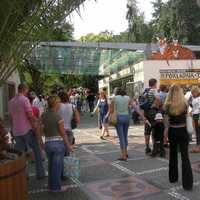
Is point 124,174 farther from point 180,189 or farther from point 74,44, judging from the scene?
point 74,44

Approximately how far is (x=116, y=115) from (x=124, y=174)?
180 centimetres

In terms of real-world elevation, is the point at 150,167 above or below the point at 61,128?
below

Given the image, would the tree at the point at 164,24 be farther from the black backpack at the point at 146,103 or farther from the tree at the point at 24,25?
the tree at the point at 24,25

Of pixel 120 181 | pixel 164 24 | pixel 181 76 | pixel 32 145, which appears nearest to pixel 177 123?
pixel 120 181

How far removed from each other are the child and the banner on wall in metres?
15.6

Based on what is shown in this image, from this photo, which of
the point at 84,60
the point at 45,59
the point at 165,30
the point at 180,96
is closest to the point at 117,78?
the point at 84,60

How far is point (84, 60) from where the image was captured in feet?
126

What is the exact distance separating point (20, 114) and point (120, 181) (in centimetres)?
211

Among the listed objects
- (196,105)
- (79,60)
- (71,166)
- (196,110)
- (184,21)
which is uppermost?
(184,21)

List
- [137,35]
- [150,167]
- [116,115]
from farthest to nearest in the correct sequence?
[137,35], [116,115], [150,167]

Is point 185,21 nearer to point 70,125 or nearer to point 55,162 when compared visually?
point 70,125

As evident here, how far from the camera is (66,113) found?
9.19 meters

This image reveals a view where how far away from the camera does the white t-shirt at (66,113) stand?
360 inches

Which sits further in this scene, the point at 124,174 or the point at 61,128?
the point at 124,174
